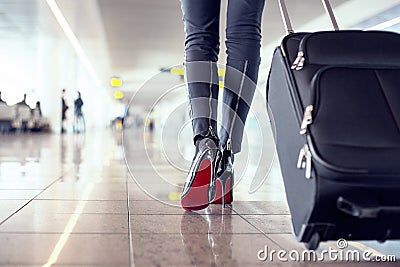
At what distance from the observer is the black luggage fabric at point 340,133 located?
2.47 feet

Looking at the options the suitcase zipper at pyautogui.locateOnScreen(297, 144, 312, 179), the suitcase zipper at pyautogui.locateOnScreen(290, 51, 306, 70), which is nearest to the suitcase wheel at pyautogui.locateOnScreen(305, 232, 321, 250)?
the suitcase zipper at pyautogui.locateOnScreen(297, 144, 312, 179)

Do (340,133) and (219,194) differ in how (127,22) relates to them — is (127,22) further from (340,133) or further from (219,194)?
(340,133)

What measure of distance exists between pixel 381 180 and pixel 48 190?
51.2 inches

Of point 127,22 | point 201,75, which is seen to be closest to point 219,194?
point 201,75

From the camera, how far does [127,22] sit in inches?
380

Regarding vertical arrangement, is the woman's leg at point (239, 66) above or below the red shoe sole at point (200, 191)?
above

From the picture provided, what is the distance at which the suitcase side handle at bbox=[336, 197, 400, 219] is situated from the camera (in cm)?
72

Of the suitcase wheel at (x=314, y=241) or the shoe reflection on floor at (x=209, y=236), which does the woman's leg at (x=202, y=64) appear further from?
the suitcase wheel at (x=314, y=241)

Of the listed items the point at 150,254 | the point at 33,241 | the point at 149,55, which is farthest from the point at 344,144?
the point at 149,55

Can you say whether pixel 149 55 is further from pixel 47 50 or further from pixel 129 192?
pixel 129 192

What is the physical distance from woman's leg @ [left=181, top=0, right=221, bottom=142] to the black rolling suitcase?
14.4 inches

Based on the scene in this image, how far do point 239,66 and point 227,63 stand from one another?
0.15 feet

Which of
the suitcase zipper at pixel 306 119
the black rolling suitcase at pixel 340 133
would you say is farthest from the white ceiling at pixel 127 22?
the suitcase zipper at pixel 306 119

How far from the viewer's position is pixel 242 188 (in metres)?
2.13
